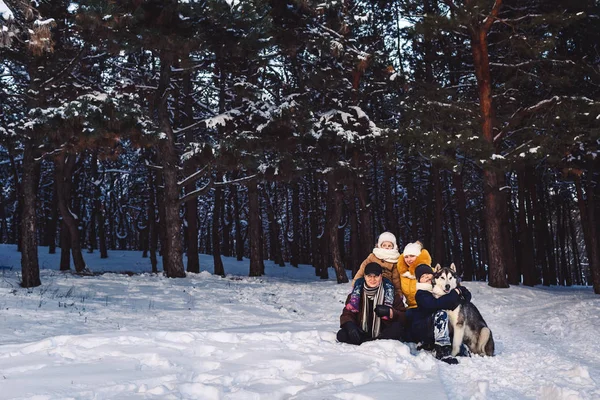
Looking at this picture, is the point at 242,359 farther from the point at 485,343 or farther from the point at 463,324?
the point at 485,343

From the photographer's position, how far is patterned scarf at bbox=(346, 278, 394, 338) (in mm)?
6773

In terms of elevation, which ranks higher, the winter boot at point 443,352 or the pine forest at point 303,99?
the pine forest at point 303,99

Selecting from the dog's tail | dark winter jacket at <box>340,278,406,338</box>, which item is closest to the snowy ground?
the dog's tail

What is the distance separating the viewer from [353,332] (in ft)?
21.4

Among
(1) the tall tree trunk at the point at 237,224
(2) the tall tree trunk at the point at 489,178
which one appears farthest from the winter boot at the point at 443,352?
(1) the tall tree trunk at the point at 237,224

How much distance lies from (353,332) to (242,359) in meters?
1.68

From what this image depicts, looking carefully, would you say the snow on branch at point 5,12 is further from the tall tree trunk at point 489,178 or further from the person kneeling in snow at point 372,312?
the tall tree trunk at point 489,178

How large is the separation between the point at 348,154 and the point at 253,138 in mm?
4916

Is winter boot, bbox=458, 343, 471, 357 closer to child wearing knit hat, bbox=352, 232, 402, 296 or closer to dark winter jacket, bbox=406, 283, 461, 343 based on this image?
dark winter jacket, bbox=406, 283, 461, 343

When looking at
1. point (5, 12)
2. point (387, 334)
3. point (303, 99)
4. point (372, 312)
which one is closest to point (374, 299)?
point (372, 312)

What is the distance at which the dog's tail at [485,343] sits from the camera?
6.24m

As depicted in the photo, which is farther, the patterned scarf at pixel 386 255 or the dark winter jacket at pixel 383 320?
the patterned scarf at pixel 386 255

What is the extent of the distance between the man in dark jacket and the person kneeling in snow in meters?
0.27

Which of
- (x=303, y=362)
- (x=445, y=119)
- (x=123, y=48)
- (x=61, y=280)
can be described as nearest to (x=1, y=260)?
(x=61, y=280)
